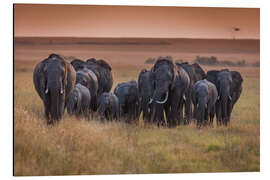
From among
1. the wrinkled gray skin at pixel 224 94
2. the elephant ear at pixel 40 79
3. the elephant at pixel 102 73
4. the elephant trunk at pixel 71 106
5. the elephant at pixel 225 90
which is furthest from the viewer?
the elephant at pixel 102 73

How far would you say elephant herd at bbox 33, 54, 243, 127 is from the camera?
36.1 ft

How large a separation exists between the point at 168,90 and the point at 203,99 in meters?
1.36

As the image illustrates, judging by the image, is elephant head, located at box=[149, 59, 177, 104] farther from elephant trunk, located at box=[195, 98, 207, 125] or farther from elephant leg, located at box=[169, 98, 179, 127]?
elephant trunk, located at box=[195, 98, 207, 125]

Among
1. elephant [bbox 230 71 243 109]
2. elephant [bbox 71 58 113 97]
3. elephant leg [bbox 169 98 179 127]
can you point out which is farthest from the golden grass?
elephant [bbox 71 58 113 97]

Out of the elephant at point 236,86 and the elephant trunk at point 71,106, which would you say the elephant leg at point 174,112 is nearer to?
the elephant at point 236,86

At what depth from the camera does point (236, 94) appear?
14297 mm

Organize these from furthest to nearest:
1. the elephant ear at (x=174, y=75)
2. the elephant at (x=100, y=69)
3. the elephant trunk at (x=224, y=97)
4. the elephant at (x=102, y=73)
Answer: the elephant trunk at (x=224, y=97)
the elephant at (x=102, y=73)
the elephant at (x=100, y=69)
the elephant ear at (x=174, y=75)

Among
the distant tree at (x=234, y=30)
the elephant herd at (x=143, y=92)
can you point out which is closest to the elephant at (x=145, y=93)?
the elephant herd at (x=143, y=92)

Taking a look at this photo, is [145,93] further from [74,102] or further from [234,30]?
[234,30]

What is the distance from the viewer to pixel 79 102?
1285cm

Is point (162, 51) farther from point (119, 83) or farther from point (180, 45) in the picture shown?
point (119, 83)

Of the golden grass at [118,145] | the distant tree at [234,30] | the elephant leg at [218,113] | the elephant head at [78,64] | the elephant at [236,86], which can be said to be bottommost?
the golden grass at [118,145]

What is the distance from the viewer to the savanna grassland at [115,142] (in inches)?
406

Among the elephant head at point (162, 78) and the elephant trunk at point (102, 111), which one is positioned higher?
the elephant head at point (162, 78)
